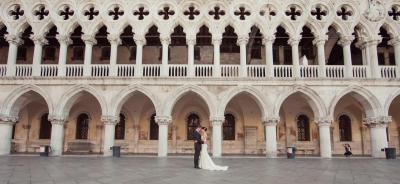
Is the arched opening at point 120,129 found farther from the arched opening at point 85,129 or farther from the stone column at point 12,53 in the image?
the stone column at point 12,53

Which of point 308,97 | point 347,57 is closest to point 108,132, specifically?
point 308,97

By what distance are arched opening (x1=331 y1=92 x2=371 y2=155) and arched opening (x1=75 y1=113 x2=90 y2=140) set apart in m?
17.6

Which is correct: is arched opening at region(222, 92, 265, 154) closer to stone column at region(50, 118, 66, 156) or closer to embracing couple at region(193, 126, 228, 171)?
stone column at region(50, 118, 66, 156)

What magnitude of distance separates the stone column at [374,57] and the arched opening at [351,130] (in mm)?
3978

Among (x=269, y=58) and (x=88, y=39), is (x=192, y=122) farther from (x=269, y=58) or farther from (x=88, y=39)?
(x=88, y=39)

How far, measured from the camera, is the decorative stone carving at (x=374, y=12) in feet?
66.7

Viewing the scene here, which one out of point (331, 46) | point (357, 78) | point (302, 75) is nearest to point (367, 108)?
point (357, 78)

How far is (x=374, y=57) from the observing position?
65.7ft

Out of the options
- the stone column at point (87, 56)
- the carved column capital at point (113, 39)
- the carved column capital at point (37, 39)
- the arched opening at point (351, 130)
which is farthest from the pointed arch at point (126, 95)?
the arched opening at point (351, 130)

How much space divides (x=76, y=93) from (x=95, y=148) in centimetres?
559

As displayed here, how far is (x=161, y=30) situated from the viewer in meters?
20.2

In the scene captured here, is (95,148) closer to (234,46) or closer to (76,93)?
(76,93)

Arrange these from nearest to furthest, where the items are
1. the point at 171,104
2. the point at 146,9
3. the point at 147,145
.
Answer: the point at 171,104 → the point at 146,9 → the point at 147,145

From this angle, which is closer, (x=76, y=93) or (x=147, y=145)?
(x=76, y=93)
